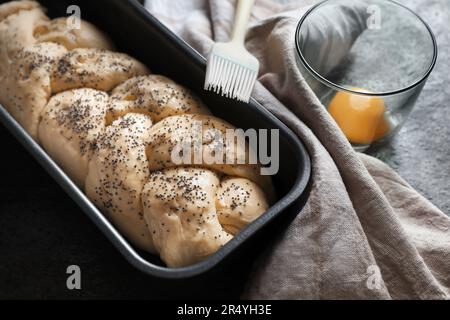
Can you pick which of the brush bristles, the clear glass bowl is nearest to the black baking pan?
the brush bristles

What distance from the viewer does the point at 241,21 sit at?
1.77 meters

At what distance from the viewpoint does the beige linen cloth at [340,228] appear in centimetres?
153

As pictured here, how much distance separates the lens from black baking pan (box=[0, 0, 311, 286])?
1424mm

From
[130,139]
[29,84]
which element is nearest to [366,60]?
[130,139]

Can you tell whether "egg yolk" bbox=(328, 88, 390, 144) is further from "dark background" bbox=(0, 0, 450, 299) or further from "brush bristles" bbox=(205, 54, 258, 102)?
"brush bristles" bbox=(205, 54, 258, 102)

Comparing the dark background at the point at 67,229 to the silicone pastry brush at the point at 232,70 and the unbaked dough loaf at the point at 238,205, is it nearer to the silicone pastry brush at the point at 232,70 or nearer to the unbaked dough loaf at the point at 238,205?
the unbaked dough loaf at the point at 238,205

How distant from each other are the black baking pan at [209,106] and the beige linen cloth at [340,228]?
62mm

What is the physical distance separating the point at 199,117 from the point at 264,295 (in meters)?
0.49

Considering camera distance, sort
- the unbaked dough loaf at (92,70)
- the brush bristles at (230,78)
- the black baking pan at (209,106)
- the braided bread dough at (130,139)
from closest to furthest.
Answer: the black baking pan at (209,106) < the braided bread dough at (130,139) < the brush bristles at (230,78) < the unbaked dough loaf at (92,70)

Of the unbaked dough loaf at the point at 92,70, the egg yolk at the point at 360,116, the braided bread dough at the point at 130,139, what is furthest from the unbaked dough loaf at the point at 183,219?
the egg yolk at the point at 360,116

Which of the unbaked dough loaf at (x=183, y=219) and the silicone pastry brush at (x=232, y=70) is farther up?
the silicone pastry brush at (x=232, y=70)

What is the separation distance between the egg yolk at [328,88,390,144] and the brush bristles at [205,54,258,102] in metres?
0.29

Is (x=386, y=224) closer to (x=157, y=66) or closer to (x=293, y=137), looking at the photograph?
(x=293, y=137)

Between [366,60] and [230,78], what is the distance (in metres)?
0.62
